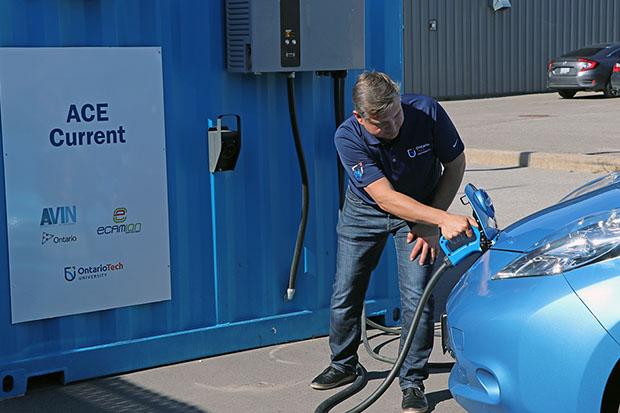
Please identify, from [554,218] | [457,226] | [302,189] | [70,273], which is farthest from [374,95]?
[70,273]

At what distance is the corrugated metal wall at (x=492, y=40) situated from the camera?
93.0ft

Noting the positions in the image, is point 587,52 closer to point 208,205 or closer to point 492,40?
point 492,40

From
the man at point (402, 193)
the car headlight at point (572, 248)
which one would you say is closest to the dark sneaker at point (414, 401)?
the man at point (402, 193)

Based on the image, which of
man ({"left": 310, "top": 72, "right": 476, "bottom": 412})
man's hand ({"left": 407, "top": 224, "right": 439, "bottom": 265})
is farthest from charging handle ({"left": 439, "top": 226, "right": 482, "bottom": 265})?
man's hand ({"left": 407, "top": 224, "right": 439, "bottom": 265})

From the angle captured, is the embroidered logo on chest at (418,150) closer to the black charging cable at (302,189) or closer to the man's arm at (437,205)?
the man's arm at (437,205)

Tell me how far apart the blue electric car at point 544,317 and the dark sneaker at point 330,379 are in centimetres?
113

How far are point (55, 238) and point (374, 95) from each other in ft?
6.12

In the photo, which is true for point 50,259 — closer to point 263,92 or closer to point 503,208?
point 263,92

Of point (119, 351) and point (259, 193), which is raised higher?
point (259, 193)

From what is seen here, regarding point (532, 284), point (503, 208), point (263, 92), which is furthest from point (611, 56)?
point (532, 284)

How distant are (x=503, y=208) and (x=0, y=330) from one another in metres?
6.52

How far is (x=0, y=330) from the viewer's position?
4742 millimetres

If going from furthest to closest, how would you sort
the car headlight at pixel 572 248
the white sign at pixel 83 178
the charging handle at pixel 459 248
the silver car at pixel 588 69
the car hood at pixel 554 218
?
the silver car at pixel 588 69 → the white sign at pixel 83 178 → the charging handle at pixel 459 248 → the car hood at pixel 554 218 → the car headlight at pixel 572 248

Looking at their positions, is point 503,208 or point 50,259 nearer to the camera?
point 50,259
